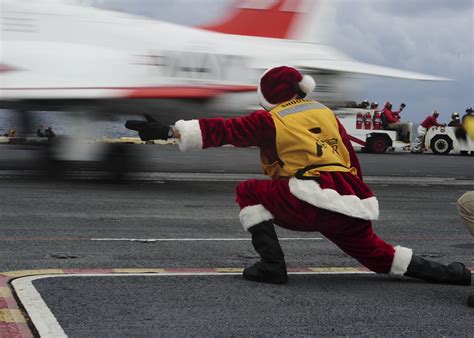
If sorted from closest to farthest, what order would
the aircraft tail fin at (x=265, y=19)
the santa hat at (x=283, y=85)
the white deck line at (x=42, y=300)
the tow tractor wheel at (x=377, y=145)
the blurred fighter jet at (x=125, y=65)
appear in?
1. the white deck line at (x=42, y=300)
2. the santa hat at (x=283, y=85)
3. the blurred fighter jet at (x=125, y=65)
4. the aircraft tail fin at (x=265, y=19)
5. the tow tractor wheel at (x=377, y=145)

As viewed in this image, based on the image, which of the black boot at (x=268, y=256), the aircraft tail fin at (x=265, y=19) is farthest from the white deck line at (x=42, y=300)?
the aircraft tail fin at (x=265, y=19)

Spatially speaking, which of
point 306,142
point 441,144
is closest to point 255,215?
point 306,142

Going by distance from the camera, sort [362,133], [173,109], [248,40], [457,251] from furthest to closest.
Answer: [362,133] → [248,40] → [173,109] → [457,251]

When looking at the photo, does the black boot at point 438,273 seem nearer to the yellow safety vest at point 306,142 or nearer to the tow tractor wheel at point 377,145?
the yellow safety vest at point 306,142

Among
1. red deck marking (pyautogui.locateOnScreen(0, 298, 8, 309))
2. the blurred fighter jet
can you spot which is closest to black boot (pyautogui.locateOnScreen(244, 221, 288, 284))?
red deck marking (pyautogui.locateOnScreen(0, 298, 8, 309))

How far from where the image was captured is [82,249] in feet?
26.8

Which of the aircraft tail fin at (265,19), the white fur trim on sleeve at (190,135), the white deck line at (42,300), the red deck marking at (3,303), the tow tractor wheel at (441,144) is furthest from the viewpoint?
the tow tractor wheel at (441,144)

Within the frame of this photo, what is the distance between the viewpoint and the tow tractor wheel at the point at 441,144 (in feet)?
124

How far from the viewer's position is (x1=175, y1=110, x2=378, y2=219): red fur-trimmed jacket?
20.4 feet

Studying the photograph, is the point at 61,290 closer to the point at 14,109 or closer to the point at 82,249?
the point at 82,249

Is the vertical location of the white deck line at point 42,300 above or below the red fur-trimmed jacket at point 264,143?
below

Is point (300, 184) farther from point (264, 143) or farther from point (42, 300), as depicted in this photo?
point (42, 300)

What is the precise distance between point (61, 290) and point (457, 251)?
4.34 meters

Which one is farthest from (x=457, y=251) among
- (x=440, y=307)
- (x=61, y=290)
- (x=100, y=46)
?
(x=100, y=46)
